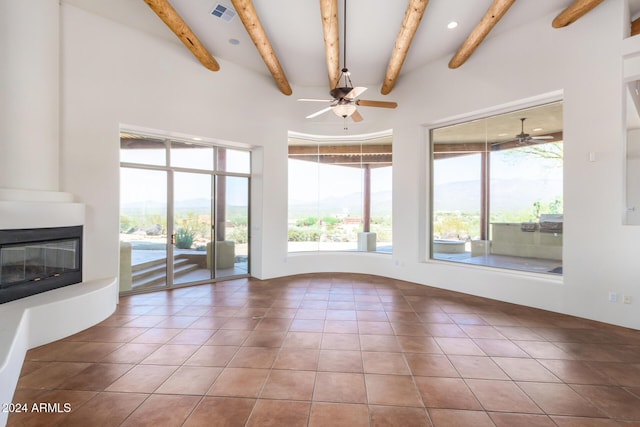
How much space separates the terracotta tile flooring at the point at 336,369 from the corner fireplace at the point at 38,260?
0.84 m

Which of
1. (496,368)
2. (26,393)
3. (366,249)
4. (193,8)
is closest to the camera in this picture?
(26,393)

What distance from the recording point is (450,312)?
4.29 metres

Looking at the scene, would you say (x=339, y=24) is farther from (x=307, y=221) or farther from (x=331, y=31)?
(x=307, y=221)

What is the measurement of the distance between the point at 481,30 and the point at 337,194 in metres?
4.10

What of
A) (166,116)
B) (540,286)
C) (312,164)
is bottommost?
(540,286)

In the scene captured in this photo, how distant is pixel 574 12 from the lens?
3.88 meters

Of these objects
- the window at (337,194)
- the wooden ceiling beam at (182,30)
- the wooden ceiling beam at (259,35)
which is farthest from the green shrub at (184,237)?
the wooden ceiling beam at (259,35)

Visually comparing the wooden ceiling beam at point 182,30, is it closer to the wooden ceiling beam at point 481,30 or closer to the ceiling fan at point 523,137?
the wooden ceiling beam at point 481,30

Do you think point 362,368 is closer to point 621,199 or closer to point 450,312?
point 450,312

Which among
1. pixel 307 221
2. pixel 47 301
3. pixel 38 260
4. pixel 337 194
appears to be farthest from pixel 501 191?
pixel 38 260

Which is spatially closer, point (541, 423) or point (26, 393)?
point (541, 423)

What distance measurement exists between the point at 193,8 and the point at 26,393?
460 cm

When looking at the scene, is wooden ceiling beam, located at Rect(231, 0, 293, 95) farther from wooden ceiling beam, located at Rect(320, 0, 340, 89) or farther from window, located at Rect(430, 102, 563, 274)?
window, located at Rect(430, 102, 563, 274)

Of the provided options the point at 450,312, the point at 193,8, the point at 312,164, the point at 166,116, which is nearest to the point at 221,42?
the point at 193,8
